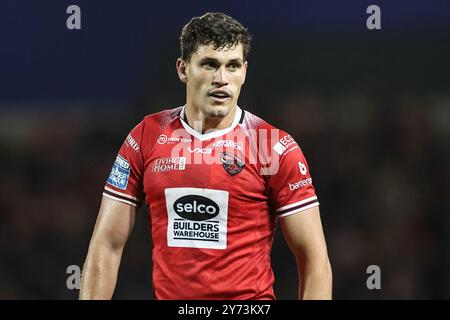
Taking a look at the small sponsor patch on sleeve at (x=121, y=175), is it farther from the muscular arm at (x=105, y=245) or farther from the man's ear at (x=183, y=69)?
the man's ear at (x=183, y=69)

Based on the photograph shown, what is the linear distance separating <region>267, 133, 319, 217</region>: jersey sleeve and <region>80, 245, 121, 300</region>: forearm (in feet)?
3.03

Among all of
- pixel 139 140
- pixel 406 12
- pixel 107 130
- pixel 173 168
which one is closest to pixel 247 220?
pixel 173 168

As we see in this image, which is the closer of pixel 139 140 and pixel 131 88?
pixel 139 140

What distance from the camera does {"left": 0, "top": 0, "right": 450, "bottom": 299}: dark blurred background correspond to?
25.2ft

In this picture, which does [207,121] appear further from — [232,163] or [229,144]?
[232,163]

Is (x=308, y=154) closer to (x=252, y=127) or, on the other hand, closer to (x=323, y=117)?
(x=323, y=117)

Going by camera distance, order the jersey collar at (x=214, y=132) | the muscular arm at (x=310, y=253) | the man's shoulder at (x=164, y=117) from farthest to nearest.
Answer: the man's shoulder at (x=164, y=117)
the jersey collar at (x=214, y=132)
the muscular arm at (x=310, y=253)

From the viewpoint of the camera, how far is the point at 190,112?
170 inches

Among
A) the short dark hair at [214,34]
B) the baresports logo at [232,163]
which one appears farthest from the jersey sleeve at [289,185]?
the short dark hair at [214,34]

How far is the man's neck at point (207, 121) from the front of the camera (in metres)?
4.24

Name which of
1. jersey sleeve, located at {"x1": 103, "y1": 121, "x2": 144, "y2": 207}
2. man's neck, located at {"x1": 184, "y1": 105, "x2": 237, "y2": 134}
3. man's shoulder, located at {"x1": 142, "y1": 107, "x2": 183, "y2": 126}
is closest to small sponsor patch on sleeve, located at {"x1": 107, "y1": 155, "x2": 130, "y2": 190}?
jersey sleeve, located at {"x1": 103, "y1": 121, "x2": 144, "y2": 207}

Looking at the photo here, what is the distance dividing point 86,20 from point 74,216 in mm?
1941

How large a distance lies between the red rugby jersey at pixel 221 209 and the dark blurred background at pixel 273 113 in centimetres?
345

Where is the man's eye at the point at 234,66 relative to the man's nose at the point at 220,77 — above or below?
above
